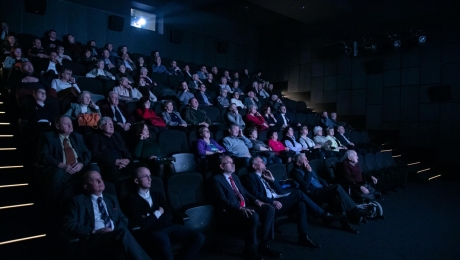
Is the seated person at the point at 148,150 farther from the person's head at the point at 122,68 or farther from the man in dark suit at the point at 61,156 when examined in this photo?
the person's head at the point at 122,68

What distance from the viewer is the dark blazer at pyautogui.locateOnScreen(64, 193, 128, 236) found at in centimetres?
212

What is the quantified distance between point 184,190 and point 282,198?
3.41 ft

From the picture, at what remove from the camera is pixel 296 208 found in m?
3.22

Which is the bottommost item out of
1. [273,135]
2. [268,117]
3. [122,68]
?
[273,135]

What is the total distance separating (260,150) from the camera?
4844 millimetres

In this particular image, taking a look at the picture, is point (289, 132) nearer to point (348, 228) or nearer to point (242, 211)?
point (348, 228)

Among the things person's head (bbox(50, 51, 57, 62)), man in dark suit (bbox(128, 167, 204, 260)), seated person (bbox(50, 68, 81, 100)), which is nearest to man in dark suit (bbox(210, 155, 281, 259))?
man in dark suit (bbox(128, 167, 204, 260))

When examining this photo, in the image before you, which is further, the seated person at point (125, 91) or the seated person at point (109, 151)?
the seated person at point (125, 91)

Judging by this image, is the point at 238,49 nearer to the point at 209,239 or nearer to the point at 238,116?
the point at 238,116

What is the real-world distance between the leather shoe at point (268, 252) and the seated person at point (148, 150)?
126 cm

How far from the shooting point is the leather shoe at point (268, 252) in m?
2.66

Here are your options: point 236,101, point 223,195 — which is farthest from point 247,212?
point 236,101

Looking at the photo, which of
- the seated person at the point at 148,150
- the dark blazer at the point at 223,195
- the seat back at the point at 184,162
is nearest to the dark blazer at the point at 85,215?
the dark blazer at the point at 223,195

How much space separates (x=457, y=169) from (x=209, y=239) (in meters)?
6.18
